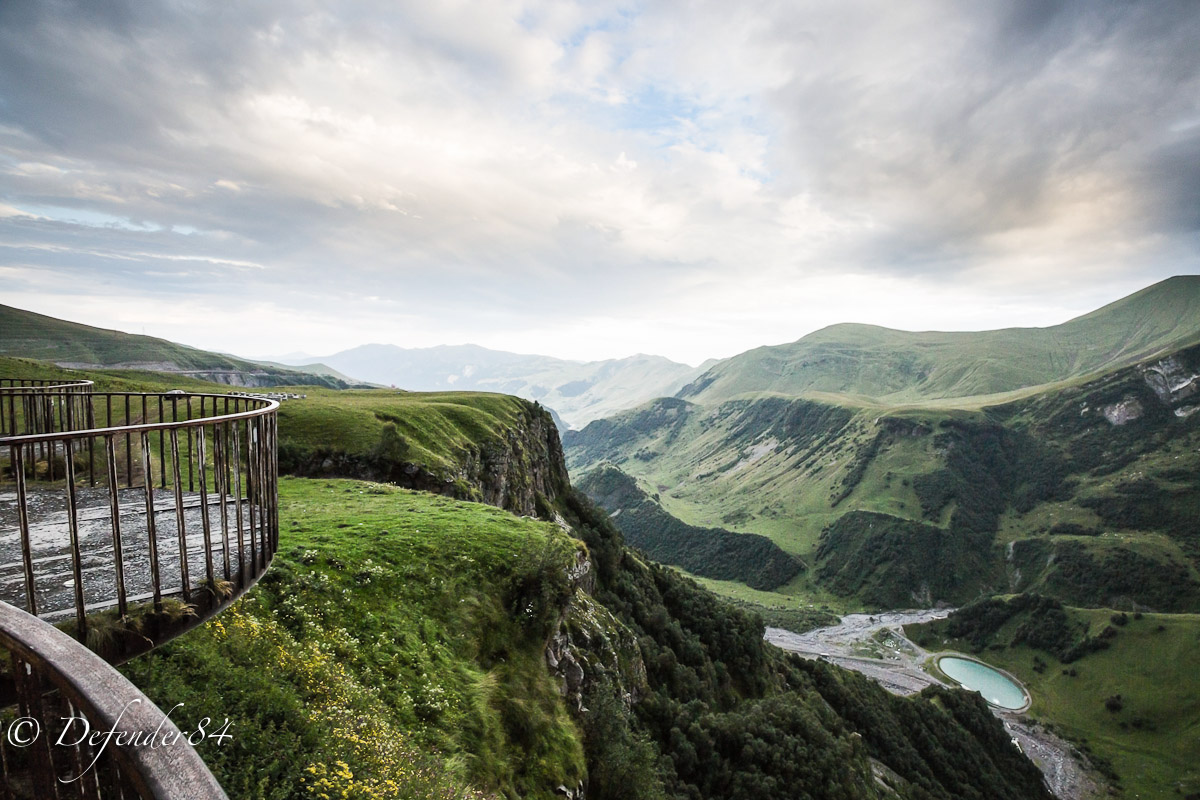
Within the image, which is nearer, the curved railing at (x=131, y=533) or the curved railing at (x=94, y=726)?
the curved railing at (x=94, y=726)

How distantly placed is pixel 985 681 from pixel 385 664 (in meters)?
236

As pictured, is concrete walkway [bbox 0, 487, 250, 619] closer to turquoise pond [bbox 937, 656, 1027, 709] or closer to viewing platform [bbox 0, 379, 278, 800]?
viewing platform [bbox 0, 379, 278, 800]

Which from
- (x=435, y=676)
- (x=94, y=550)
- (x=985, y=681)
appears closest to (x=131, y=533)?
(x=94, y=550)

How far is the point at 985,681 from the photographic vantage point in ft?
589

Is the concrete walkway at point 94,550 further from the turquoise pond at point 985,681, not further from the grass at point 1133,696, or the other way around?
the turquoise pond at point 985,681

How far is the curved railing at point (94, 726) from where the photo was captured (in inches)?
138

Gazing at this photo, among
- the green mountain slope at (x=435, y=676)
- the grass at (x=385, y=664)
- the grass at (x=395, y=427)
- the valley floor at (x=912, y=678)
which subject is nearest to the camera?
the grass at (x=385, y=664)

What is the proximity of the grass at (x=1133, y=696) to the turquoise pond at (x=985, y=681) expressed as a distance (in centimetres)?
455

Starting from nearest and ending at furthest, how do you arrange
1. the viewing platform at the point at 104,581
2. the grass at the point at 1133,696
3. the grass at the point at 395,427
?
the viewing platform at the point at 104,581 → the grass at the point at 395,427 → the grass at the point at 1133,696

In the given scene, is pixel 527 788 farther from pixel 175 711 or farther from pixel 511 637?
pixel 175 711

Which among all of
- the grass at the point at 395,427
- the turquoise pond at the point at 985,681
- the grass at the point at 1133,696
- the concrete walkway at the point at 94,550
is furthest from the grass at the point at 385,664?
the turquoise pond at the point at 985,681

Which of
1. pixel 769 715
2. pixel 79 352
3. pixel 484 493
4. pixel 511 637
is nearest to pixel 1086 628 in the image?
pixel 769 715

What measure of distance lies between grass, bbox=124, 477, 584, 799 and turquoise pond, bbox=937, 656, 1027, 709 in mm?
207746

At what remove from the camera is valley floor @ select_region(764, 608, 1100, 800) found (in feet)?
429
